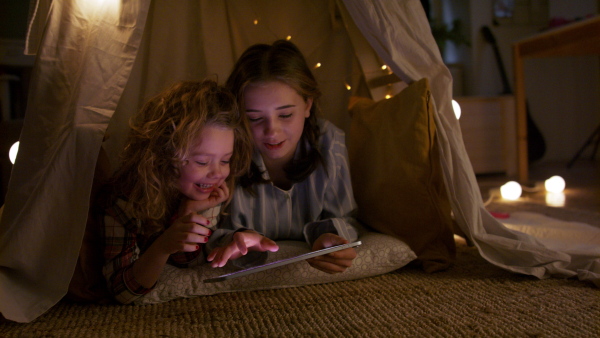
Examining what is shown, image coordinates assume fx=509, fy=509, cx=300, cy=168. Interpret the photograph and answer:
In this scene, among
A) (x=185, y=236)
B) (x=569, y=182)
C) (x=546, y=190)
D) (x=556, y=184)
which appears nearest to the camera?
(x=185, y=236)

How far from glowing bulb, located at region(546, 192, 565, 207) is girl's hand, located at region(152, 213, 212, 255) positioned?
166cm

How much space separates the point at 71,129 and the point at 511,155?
111 inches

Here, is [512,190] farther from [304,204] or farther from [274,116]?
[274,116]

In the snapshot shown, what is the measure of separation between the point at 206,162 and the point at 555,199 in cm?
175

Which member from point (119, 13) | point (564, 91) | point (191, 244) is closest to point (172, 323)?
point (191, 244)

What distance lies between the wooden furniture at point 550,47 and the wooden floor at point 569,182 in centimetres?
24

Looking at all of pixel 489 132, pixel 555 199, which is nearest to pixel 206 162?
pixel 555 199

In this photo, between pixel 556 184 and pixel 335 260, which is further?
pixel 556 184

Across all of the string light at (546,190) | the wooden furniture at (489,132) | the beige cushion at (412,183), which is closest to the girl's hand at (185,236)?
the beige cushion at (412,183)

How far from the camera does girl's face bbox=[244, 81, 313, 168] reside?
4.16 ft

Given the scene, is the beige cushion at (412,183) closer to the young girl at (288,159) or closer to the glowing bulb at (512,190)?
the young girl at (288,159)

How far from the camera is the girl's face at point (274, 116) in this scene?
1.27 metres

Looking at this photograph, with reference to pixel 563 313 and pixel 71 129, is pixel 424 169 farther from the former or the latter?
pixel 71 129

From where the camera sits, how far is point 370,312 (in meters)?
1.01
